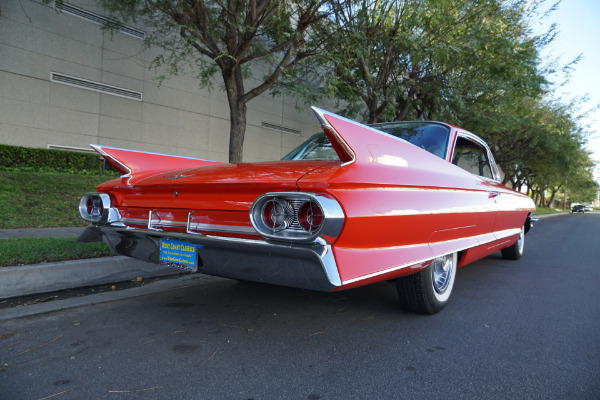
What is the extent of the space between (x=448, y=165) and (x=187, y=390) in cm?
246

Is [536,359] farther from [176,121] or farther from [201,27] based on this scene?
[176,121]

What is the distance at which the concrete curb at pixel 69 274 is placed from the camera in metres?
3.35

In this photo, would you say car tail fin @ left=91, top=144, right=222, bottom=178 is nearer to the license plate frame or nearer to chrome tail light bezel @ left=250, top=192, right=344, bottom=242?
the license plate frame

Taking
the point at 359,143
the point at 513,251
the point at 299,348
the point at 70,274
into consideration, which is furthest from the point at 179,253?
the point at 513,251

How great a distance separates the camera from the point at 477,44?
9766 mm

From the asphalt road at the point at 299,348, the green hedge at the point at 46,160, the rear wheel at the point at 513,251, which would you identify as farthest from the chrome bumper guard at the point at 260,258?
the green hedge at the point at 46,160

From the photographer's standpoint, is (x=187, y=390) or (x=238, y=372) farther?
(x=238, y=372)

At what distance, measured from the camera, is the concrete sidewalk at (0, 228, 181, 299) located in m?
3.35

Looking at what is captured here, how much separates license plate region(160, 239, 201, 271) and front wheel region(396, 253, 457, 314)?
1.59 metres

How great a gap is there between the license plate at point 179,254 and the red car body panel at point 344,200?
0.28ft

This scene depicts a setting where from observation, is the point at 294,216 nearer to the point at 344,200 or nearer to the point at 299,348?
the point at 344,200

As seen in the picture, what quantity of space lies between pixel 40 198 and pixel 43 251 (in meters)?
4.16

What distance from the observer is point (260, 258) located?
2.15 meters

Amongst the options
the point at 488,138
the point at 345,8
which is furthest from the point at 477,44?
the point at 488,138
